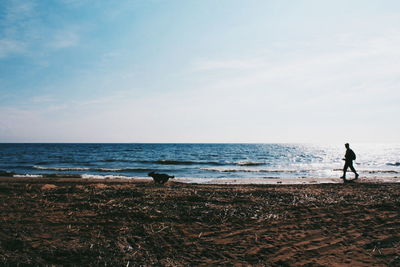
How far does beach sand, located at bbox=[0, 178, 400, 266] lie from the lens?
4090mm

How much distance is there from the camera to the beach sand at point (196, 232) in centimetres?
409

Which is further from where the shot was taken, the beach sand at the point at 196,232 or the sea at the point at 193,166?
the sea at the point at 193,166

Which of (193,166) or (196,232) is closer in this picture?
(196,232)

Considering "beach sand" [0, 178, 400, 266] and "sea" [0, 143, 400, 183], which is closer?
"beach sand" [0, 178, 400, 266]

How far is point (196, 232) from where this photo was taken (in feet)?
17.2

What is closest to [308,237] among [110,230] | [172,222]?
[172,222]

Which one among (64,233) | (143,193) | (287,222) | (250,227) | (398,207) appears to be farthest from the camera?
(143,193)

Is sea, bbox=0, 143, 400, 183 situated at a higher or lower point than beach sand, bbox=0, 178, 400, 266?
lower

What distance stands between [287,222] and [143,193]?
5.37m

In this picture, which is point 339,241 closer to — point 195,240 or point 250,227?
point 250,227

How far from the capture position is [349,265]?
156 inches

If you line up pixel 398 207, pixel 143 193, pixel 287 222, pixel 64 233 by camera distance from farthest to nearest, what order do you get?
pixel 143 193, pixel 398 207, pixel 287 222, pixel 64 233

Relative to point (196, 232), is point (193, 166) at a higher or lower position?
lower

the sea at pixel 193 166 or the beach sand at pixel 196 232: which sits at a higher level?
the beach sand at pixel 196 232
